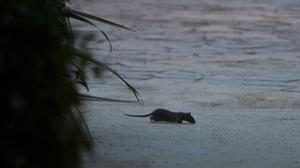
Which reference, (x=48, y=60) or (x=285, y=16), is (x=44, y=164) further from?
(x=285, y=16)

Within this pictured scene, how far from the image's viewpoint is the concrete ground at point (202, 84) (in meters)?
6.98

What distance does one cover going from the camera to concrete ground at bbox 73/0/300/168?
22.9 feet

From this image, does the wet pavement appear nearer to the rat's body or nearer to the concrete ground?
the concrete ground

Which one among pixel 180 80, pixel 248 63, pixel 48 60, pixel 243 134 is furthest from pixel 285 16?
pixel 48 60

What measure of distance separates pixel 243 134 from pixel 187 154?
44.5 inches

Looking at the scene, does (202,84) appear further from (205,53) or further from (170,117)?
(170,117)

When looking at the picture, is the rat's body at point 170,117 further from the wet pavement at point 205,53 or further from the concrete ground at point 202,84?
the wet pavement at point 205,53

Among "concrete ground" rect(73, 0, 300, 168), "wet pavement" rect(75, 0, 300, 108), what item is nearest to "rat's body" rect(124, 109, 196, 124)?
"concrete ground" rect(73, 0, 300, 168)

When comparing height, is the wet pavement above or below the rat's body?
below

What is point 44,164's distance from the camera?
10.8 ft

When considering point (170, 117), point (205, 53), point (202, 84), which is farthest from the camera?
point (205, 53)

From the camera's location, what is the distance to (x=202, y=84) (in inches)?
464

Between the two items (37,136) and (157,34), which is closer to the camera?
(37,136)

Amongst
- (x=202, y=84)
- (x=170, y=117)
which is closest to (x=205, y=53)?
(x=202, y=84)
